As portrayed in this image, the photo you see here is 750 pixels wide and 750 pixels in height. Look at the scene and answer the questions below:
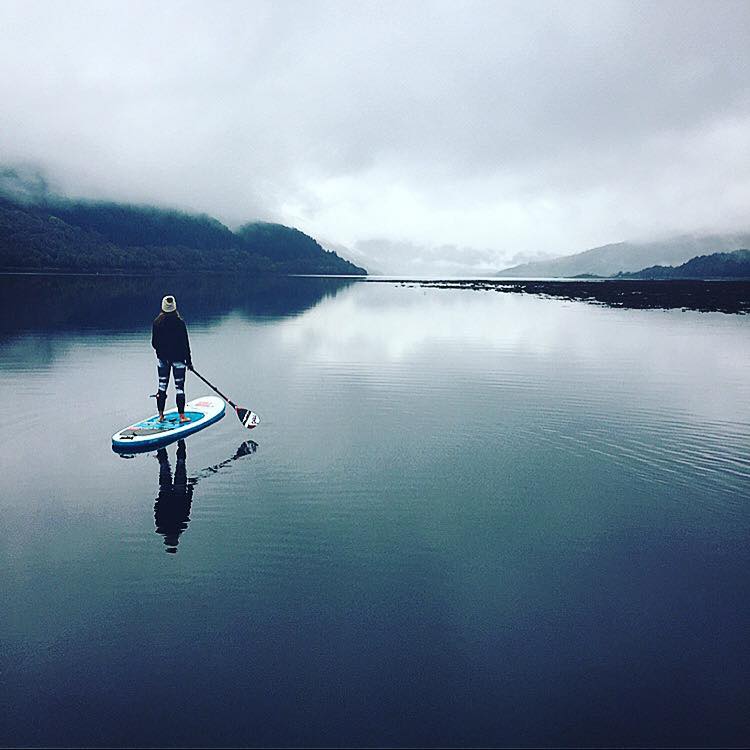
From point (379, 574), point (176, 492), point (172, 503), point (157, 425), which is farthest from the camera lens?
point (157, 425)

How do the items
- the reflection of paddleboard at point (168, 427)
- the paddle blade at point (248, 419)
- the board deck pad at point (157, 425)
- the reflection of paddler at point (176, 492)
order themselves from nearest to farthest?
1. the reflection of paddler at point (176, 492)
2. the reflection of paddleboard at point (168, 427)
3. the board deck pad at point (157, 425)
4. the paddle blade at point (248, 419)

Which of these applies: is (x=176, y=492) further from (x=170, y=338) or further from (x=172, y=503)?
(x=170, y=338)

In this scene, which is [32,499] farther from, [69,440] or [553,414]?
[553,414]

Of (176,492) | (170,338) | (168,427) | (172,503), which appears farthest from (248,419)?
(172,503)

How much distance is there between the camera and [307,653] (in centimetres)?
790

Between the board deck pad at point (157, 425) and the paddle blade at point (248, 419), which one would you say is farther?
the paddle blade at point (248, 419)

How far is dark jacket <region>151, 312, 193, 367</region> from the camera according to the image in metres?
17.1

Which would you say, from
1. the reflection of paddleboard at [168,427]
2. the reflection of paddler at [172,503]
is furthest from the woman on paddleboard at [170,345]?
the reflection of paddler at [172,503]

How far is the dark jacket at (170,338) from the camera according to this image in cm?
1709

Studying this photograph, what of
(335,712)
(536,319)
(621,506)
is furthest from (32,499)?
(536,319)

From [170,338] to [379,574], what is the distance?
1083 centimetres

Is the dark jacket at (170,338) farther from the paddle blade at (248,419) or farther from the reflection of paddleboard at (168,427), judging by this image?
the paddle blade at (248,419)

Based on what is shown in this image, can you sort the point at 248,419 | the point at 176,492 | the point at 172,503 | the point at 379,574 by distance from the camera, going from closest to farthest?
the point at 379,574 → the point at 172,503 → the point at 176,492 → the point at 248,419

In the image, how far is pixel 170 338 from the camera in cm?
1725
